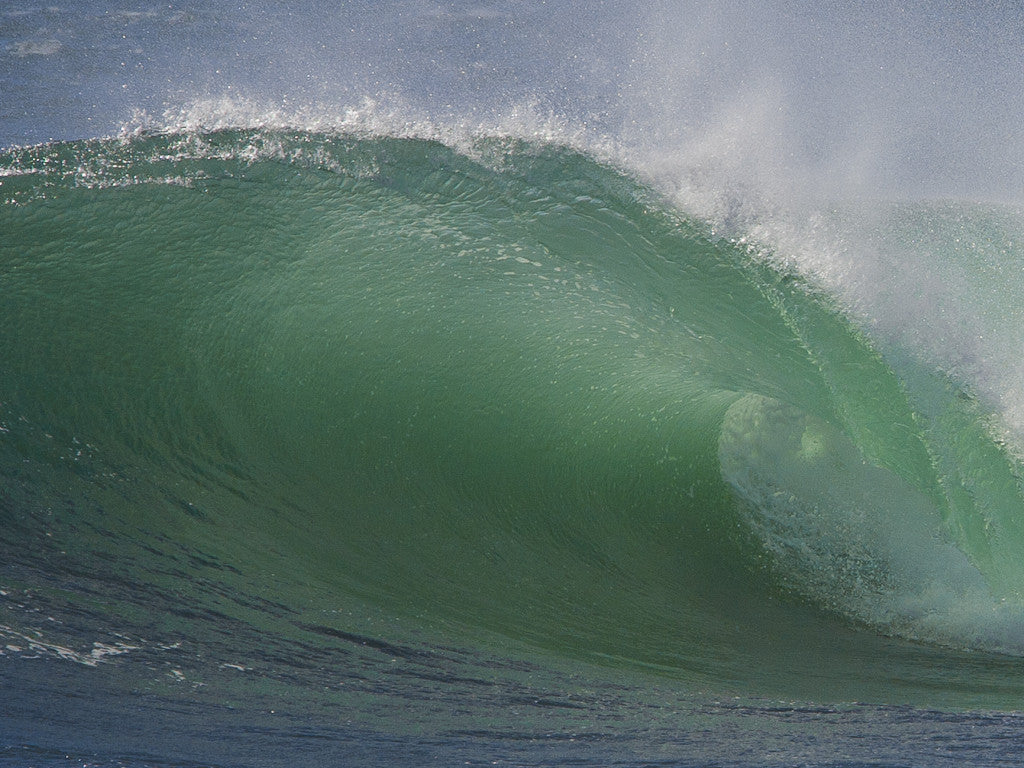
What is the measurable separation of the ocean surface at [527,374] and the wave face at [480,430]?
0.01 m

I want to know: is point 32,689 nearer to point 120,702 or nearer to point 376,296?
point 120,702

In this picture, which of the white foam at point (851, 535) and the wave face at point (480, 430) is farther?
the white foam at point (851, 535)

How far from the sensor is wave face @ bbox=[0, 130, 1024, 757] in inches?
111

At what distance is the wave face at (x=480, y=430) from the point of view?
283cm

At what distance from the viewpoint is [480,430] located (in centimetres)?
349

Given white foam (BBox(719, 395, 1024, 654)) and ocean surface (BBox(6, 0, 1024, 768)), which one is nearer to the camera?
ocean surface (BBox(6, 0, 1024, 768))

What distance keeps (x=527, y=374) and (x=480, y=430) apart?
31 centimetres

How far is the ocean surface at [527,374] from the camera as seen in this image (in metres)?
2.79

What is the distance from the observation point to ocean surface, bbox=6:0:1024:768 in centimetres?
279

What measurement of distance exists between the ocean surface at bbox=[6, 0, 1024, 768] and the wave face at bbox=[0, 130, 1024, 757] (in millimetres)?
14

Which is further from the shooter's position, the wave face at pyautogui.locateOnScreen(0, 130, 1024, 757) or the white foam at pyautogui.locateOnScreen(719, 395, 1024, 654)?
the white foam at pyautogui.locateOnScreen(719, 395, 1024, 654)

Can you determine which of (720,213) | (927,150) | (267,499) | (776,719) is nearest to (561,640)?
(776,719)

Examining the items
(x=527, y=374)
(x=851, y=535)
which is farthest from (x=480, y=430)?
(x=851, y=535)

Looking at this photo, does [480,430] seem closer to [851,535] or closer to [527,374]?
[527,374]
